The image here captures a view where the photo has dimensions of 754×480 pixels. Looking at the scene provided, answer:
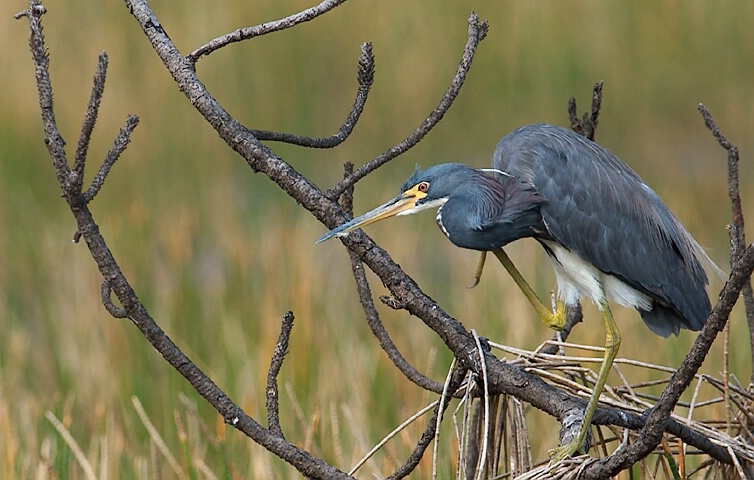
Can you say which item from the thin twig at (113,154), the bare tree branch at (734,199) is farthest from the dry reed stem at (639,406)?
the thin twig at (113,154)

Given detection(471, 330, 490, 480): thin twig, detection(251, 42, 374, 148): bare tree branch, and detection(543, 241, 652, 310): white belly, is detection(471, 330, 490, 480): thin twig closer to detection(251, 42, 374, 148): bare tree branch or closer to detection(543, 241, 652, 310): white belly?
detection(251, 42, 374, 148): bare tree branch

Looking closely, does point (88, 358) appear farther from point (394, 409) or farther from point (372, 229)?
point (372, 229)

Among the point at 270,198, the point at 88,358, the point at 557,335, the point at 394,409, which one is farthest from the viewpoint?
the point at 270,198

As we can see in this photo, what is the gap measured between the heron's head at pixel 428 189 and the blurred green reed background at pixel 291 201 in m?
0.66

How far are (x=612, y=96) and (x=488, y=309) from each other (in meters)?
3.17

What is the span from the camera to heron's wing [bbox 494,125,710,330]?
2.36 metres

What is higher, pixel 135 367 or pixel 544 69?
pixel 544 69

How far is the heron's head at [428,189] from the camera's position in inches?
86.7

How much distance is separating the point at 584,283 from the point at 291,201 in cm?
401

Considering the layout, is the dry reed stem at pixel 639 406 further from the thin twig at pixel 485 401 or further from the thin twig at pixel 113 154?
the thin twig at pixel 113 154

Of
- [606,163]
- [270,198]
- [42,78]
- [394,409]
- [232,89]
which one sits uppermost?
[232,89]

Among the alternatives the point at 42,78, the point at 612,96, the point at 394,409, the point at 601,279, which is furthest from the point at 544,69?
the point at 42,78

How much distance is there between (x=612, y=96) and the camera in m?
7.07

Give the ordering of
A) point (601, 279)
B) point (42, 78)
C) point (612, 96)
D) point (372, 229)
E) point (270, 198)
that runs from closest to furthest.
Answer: point (42, 78)
point (601, 279)
point (372, 229)
point (270, 198)
point (612, 96)
